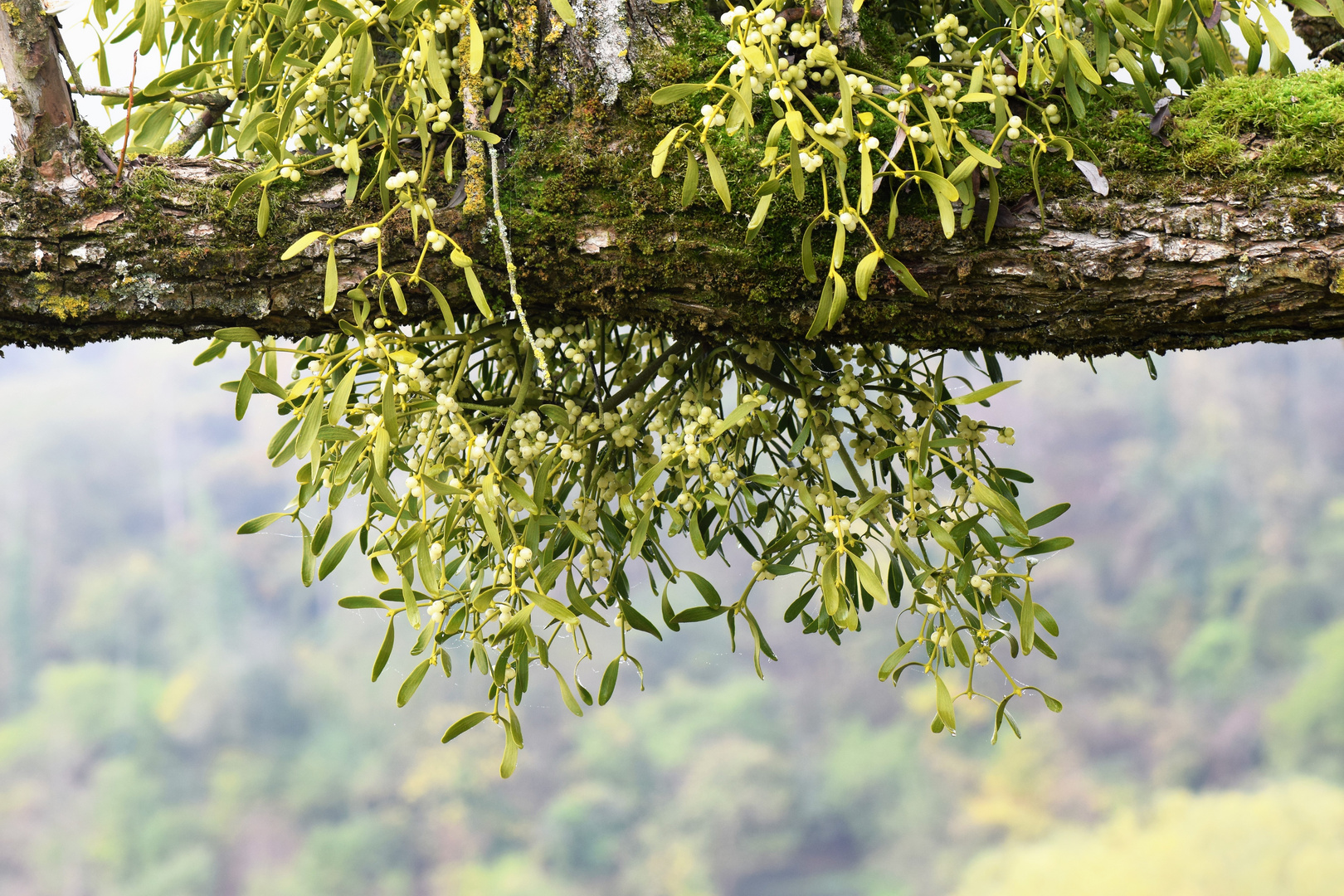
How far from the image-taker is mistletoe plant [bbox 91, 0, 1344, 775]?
754 millimetres

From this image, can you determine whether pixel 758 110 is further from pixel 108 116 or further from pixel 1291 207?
pixel 108 116

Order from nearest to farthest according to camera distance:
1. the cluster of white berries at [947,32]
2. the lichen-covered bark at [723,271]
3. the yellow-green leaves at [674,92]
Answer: the yellow-green leaves at [674,92], the lichen-covered bark at [723,271], the cluster of white berries at [947,32]

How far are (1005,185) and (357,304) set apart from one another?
548mm


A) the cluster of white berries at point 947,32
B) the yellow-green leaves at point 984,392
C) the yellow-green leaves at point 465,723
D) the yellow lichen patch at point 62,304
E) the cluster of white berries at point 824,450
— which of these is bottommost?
the yellow-green leaves at point 465,723

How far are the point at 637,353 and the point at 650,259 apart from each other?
26 cm

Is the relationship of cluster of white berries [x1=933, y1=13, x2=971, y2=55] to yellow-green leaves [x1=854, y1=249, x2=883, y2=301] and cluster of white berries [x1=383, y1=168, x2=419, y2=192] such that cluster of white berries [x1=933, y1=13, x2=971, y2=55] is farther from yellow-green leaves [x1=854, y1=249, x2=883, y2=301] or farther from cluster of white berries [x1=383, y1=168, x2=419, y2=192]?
cluster of white berries [x1=383, y1=168, x2=419, y2=192]

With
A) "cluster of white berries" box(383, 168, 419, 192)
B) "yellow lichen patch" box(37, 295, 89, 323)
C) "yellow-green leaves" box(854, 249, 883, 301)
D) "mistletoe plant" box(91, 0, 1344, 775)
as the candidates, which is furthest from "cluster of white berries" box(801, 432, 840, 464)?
"yellow lichen patch" box(37, 295, 89, 323)

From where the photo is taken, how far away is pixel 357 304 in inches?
32.6

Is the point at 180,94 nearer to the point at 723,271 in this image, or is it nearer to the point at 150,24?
the point at 150,24

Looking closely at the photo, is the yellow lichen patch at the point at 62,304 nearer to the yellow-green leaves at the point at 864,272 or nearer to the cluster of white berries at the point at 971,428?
the yellow-green leaves at the point at 864,272

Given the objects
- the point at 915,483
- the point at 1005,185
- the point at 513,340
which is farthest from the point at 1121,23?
the point at 513,340

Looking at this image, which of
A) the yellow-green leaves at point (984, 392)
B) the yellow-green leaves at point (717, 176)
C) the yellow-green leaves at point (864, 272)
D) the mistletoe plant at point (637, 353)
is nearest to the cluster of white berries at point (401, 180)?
the mistletoe plant at point (637, 353)

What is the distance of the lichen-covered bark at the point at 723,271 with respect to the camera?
788mm

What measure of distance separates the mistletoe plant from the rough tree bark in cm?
3
